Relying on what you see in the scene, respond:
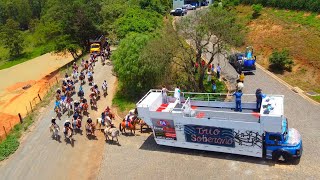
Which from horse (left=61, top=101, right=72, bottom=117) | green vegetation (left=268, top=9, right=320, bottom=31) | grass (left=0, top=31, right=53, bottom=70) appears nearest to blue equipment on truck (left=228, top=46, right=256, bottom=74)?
green vegetation (left=268, top=9, right=320, bottom=31)

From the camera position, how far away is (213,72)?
110ft

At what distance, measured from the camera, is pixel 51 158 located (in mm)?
22281

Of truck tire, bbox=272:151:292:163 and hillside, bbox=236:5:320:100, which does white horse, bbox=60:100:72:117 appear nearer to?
truck tire, bbox=272:151:292:163

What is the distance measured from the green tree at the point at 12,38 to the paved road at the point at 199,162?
52627 millimetres

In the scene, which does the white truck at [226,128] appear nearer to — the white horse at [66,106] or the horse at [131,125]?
the horse at [131,125]

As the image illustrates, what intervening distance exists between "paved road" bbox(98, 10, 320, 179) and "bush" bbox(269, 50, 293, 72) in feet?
31.2

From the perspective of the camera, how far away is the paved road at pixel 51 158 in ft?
68.1

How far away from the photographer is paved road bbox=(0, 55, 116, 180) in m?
20.8

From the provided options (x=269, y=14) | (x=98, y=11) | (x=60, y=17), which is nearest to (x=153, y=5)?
(x=98, y=11)

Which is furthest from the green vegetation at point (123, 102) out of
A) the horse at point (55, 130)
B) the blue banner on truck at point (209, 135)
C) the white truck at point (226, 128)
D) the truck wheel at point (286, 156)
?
the truck wheel at point (286, 156)

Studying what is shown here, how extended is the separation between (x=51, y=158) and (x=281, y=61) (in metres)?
22.6

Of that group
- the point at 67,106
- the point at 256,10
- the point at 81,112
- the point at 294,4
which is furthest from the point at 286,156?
the point at 256,10

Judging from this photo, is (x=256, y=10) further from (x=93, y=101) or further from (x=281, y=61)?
(x=93, y=101)

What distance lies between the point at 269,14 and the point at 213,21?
21.7 m
